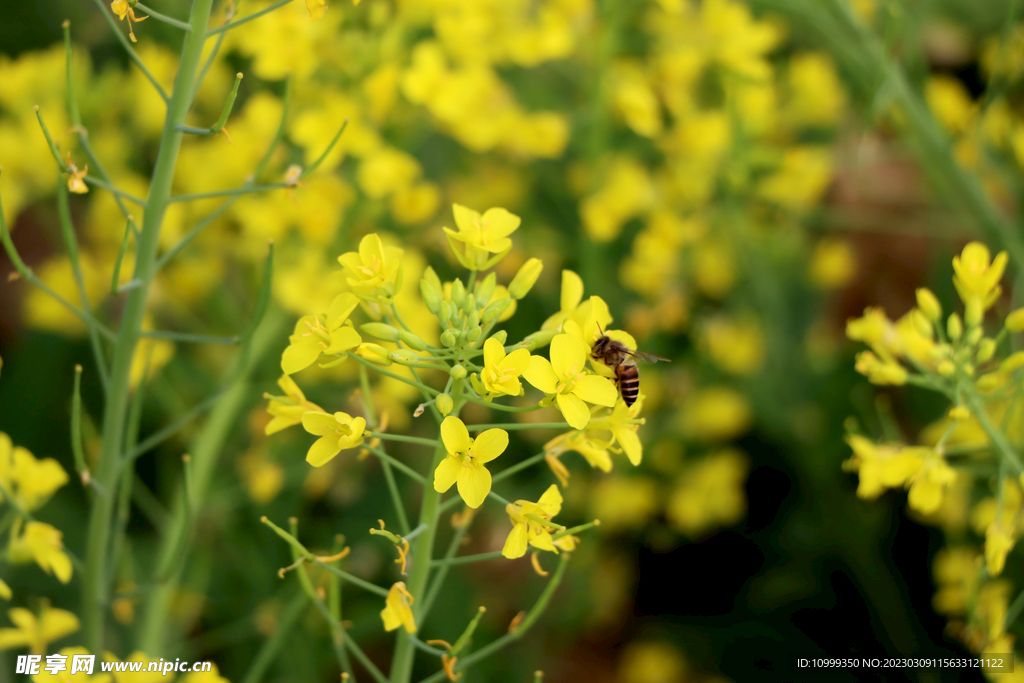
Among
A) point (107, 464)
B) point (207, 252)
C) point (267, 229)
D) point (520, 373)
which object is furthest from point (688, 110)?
point (107, 464)

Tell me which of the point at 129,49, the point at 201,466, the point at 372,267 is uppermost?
the point at 129,49

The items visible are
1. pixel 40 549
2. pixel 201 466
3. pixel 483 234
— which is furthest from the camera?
pixel 201 466

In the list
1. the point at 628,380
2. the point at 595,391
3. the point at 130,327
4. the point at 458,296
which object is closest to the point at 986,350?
the point at 628,380

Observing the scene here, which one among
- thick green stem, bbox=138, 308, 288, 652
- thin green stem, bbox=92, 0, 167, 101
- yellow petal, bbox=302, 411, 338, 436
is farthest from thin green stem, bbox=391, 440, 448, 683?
thin green stem, bbox=92, 0, 167, 101

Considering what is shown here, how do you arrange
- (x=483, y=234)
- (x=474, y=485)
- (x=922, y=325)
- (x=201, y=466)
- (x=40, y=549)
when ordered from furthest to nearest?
(x=201, y=466), (x=922, y=325), (x=40, y=549), (x=483, y=234), (x=474, y=485)

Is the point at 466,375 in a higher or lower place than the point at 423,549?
higher

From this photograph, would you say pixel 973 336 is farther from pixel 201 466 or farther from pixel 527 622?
pixel 201 466

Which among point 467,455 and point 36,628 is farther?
point 36,628
